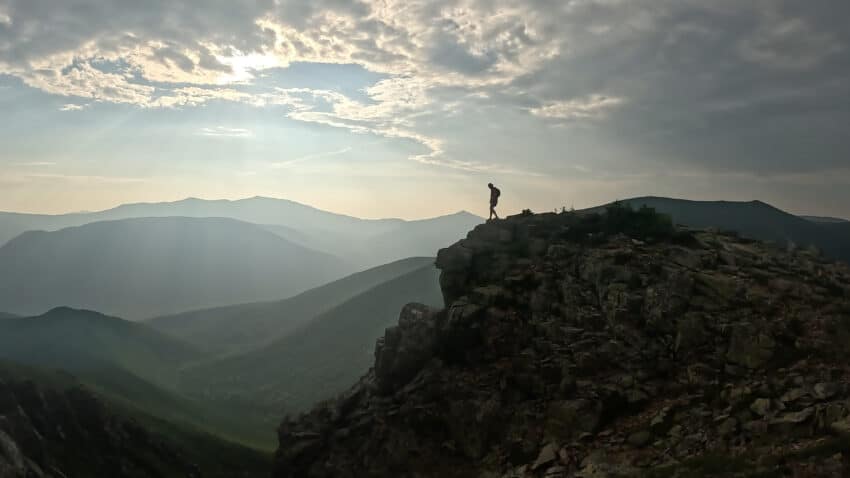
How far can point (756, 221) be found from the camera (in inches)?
6969

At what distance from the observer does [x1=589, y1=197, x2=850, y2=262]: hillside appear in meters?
158

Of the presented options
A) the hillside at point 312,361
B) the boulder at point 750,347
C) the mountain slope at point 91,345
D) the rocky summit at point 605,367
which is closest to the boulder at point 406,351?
the rocky summit at point 605,367

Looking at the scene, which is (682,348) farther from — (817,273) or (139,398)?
(139,398)

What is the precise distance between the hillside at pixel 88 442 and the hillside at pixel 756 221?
134 meters

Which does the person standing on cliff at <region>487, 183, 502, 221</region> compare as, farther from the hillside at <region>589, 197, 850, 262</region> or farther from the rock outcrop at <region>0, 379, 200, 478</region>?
the hillside at <region>589, 197, 850, 262</region>

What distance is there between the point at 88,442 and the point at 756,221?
20000 cm

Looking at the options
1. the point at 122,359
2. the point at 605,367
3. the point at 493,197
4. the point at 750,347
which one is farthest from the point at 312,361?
the point at 750,347

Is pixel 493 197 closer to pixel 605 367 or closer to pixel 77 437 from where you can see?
pixel 605 367

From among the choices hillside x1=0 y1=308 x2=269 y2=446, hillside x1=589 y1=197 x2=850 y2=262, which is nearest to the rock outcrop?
hillside x1=0 y1=308 x2=269 y2=446

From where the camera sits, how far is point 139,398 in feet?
316

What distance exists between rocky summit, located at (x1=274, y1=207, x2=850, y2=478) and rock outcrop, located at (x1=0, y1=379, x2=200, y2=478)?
29.2 meters

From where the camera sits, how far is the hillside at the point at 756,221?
158m

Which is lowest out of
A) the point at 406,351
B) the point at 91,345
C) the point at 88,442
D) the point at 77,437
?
the point at 91,345

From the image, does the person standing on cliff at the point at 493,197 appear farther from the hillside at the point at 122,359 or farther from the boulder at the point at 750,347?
the hillside at the point at 122,359
